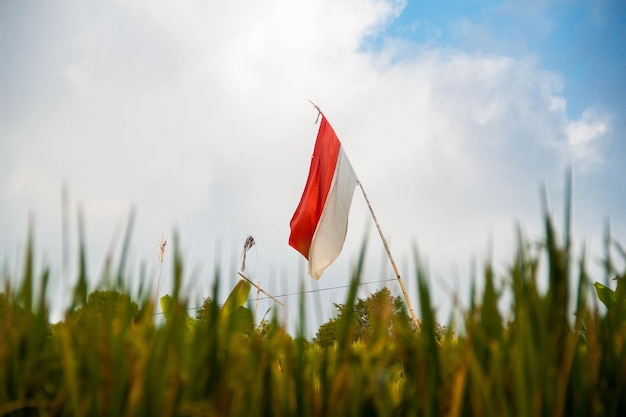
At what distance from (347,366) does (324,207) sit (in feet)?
24.1

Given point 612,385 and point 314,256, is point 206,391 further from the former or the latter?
point 314,256

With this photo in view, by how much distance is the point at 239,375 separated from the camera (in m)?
0.86

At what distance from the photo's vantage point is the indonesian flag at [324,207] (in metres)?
8.05

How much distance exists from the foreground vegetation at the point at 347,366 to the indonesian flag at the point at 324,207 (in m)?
7.03

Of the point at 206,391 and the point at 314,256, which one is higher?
the point at 314,256

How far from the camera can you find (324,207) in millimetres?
8133

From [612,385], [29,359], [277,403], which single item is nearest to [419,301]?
[277,403]

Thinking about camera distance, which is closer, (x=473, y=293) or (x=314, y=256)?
(x=473, y=293)

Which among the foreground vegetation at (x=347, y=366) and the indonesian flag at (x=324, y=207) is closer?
the foreground vegetation at (x=347, y=366)

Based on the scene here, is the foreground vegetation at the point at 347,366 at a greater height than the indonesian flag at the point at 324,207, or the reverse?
the indonesian flag at the point at 324,207

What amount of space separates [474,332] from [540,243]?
219mm

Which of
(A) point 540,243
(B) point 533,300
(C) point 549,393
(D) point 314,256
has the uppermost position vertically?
(D) point 314,256

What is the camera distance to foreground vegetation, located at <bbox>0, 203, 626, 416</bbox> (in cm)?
74

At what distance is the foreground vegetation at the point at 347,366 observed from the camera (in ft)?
2.44
